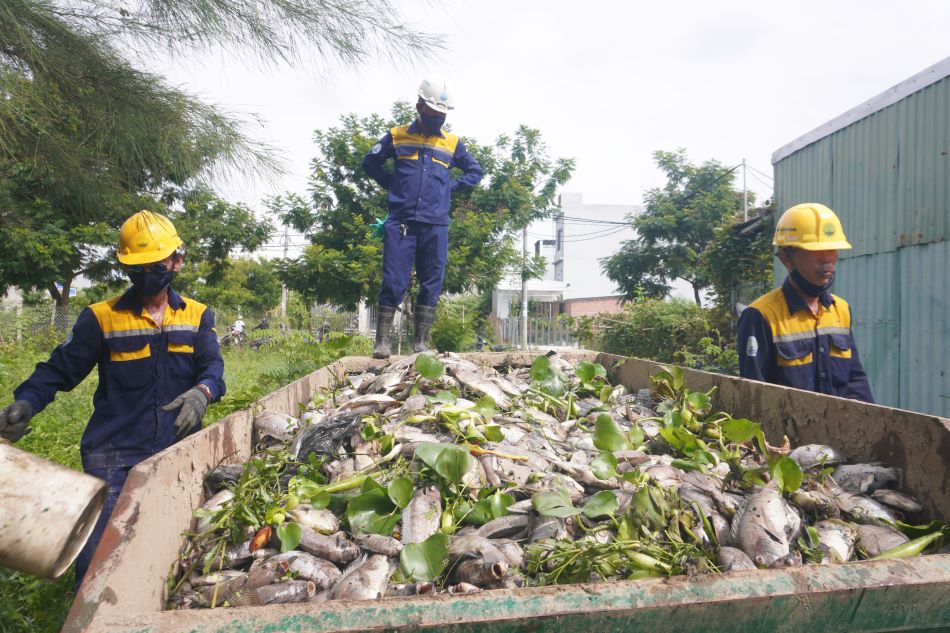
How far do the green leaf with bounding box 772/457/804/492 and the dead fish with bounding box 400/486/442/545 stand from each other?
83 cm

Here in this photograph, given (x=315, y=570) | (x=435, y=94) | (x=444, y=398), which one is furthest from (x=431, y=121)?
(x=315, y=570)

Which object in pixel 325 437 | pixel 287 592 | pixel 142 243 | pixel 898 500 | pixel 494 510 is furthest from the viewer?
pixel 142 243

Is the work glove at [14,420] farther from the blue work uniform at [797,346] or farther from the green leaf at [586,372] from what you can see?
the blue work uniform at [797,346]

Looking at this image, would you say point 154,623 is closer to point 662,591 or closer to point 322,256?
point 662,591

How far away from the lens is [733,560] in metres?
1.23

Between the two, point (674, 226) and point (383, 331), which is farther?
point (674, 226)

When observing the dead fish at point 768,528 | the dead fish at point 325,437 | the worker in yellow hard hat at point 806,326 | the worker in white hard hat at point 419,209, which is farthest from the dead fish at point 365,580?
the worker in white hard hat at point 419,209

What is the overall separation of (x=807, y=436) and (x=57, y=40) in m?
3.17

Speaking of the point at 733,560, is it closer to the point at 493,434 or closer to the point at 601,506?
the point at 601,506

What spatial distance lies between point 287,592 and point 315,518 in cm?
29

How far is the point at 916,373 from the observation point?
5621 mm

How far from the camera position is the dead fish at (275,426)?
2.18 metres

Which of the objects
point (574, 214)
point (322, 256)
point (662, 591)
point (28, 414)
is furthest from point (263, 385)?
point (574, 214)

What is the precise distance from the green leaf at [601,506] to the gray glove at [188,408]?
1543 millimetres
